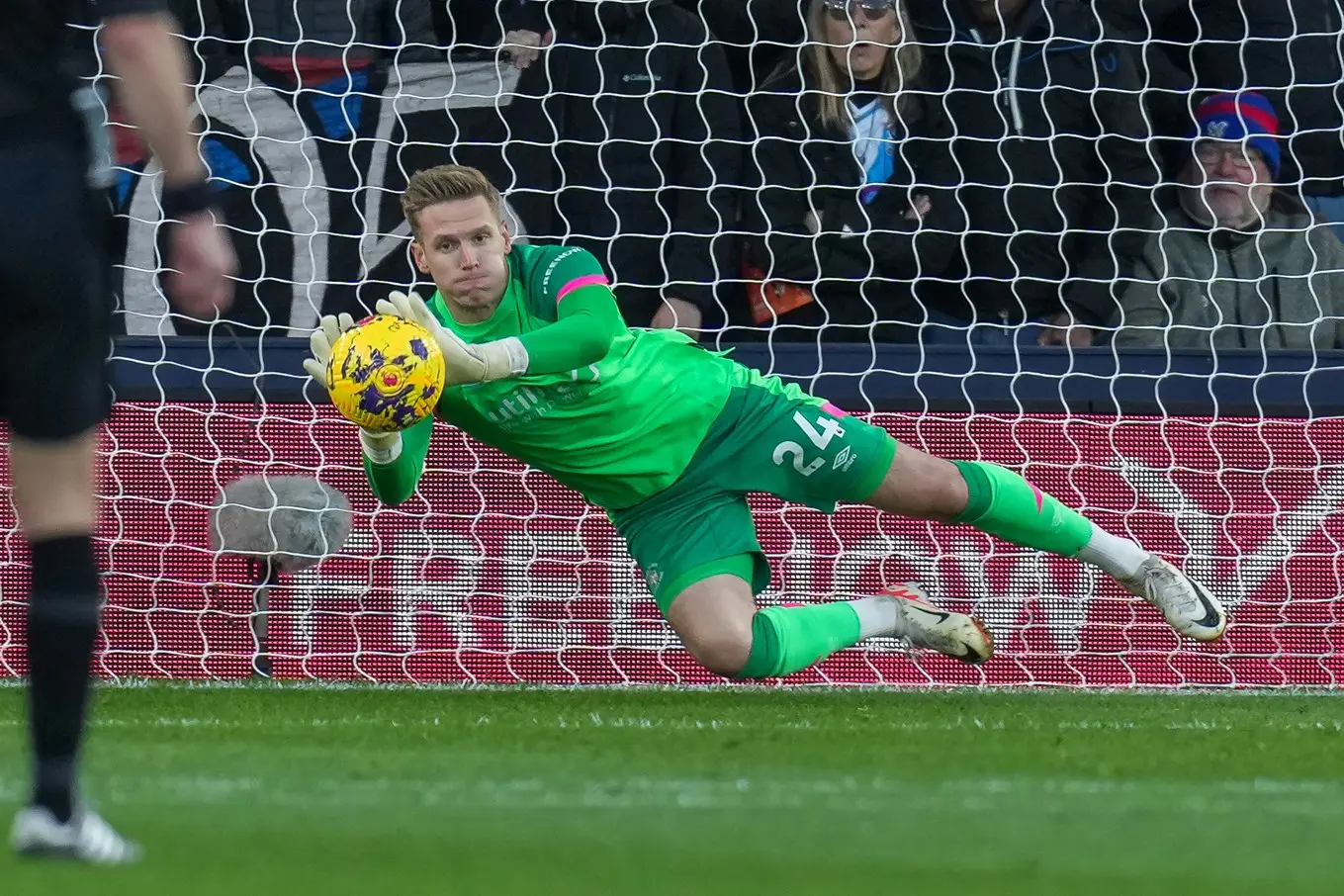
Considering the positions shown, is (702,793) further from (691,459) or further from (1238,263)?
(1238,263)

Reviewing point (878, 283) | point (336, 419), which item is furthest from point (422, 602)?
point (878, 283)

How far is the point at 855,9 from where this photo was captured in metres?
7.55

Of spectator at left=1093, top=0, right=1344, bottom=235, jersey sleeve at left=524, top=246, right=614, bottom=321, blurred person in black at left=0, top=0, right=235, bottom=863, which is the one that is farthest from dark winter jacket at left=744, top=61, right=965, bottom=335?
blurred person in black at left=0, top=0, right=235, bottom=863

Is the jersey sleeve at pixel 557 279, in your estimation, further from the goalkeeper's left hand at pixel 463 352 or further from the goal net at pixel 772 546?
the goal net at pixel 772 546

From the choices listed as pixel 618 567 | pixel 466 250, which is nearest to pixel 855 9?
pixel 618 567

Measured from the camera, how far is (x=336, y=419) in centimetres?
679

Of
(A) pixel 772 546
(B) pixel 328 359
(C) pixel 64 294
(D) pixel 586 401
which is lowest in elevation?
(A) pixel 772 546

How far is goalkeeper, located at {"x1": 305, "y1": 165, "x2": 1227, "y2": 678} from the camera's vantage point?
18.0 feet

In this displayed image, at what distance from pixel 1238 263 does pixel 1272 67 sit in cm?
80

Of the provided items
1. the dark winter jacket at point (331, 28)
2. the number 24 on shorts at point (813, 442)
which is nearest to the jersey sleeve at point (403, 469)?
the number 24 on shorts at point (813, 442)

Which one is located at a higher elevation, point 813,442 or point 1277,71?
point 1277,71

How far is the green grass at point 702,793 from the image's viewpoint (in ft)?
9.39

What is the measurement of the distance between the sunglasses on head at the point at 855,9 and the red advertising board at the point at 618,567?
1.61 meters

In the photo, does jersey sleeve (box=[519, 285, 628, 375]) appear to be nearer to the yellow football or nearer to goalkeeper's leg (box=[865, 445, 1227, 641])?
the yellow football
